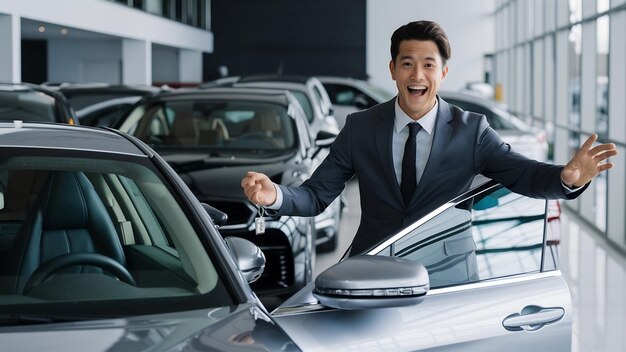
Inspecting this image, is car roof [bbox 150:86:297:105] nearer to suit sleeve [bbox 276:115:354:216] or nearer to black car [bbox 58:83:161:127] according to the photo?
black car [bbox 58:83:161:127]

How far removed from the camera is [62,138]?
2.99 m

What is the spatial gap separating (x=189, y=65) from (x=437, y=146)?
28.1m

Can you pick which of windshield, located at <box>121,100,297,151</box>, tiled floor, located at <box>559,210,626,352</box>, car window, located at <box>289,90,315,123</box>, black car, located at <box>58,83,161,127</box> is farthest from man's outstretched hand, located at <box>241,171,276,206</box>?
car window, located at <box>289,90,315,123</box>

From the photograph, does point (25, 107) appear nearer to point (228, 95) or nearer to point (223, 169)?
point (228, 95)

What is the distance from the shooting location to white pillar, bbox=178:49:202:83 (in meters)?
30.7

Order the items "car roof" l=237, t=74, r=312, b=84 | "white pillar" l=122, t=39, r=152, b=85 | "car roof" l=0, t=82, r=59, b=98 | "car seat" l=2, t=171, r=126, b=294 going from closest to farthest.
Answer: "car seat" l=2, t=171, r=126, b=294 < "car roof" l=0, t=82, r=59, b=98 < "car roof" l=237, t=74, r=312, b=84 < "white pillar" l=122, t=39, r=152, b=85

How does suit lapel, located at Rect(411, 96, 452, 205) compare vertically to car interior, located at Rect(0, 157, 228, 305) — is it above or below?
above

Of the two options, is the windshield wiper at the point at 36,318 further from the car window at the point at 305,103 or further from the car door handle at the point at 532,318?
the car window at the point at 305,103

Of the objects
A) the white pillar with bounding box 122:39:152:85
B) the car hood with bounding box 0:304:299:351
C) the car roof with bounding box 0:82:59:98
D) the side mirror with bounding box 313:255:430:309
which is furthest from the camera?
the white pillar with bounding box 122:39:152:85

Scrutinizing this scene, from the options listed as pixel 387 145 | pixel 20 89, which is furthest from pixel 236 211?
pixel 387 145

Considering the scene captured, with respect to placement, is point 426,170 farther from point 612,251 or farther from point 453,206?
point 612,251

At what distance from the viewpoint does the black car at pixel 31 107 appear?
24.2ft

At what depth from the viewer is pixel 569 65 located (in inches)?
610

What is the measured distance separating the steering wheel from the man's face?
1.02 metres
